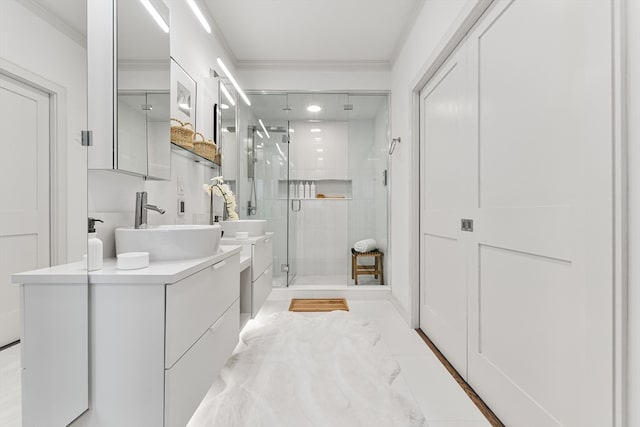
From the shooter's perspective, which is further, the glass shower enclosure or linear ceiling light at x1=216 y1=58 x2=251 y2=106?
the glass shower enclosure

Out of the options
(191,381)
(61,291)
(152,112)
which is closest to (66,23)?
(152,112)

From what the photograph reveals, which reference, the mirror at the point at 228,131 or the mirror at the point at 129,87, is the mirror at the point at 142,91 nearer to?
the mirror at the point at 129,87

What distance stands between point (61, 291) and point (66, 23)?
0.90 metres

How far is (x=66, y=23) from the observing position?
3.21ft

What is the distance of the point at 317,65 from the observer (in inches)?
129

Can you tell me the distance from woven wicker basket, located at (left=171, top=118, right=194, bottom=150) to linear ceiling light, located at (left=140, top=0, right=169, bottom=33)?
21.0 inches

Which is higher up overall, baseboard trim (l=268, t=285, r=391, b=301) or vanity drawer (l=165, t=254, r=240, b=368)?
vanity drawer (l=165, t=254, r=240, b=368)

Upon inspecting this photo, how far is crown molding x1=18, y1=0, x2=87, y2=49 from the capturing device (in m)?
0.83

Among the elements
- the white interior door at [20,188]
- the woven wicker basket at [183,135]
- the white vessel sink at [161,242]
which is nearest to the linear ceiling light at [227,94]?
the woven wicker basket at [183,135]

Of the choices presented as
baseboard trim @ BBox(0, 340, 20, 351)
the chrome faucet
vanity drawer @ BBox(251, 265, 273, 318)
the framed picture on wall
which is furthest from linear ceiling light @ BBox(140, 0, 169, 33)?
vanity drawer @ BBox(251, 265, 273, 318)

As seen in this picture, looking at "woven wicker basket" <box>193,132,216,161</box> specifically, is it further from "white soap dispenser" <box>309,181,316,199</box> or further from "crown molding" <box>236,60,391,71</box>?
"white soap dispenser" <box>309,181,316,199</box>

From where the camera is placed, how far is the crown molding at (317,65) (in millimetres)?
3244

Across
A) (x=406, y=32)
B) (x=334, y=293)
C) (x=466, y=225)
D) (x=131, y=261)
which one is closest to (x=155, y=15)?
(x=131, y=261)

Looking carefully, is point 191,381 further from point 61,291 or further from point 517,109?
point 517,109
